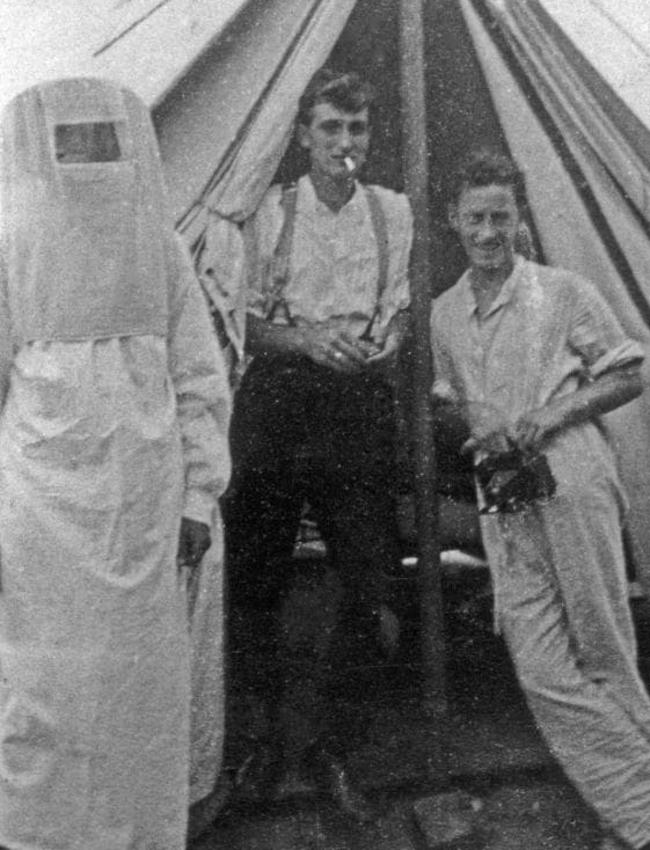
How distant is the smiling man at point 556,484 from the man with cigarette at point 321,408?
259mm

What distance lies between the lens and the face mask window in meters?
2.33

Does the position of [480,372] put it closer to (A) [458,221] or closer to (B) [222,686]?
(A) [458,221]

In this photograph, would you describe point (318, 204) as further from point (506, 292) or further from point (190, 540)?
point (190, 540)

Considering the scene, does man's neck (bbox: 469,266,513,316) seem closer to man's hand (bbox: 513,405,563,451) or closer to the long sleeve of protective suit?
man's hand (bbox: 513,405,563,451)

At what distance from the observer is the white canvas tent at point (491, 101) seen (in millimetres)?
3029

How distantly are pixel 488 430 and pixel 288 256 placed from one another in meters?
0.80

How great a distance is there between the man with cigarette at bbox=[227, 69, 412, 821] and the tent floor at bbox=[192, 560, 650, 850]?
0.10 metres

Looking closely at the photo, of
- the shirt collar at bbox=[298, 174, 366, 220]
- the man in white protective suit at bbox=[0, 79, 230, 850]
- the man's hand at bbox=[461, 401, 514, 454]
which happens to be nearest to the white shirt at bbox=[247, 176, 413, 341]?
the shirt collar at bbox=[298, 174, 366, 220]

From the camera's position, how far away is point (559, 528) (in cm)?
277

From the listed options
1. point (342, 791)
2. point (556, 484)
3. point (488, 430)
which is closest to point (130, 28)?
point (488, 430)

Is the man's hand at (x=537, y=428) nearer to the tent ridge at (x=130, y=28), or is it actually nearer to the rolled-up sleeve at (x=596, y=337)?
the rolled-up sleeve at (x=596, y=337)

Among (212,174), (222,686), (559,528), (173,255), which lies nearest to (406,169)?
(212,174)

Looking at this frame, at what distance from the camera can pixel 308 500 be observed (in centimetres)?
298

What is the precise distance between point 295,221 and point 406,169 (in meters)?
0.43
